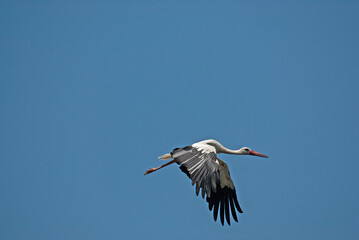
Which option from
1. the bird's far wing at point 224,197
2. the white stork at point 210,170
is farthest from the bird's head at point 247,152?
the bird's far wing at point 224,197

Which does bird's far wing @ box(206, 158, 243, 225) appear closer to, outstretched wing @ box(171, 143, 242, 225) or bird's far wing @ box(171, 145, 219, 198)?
outstretched wing @ box(171, 143, 242, 225)

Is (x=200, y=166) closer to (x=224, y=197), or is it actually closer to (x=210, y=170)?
(x=210, y=170)

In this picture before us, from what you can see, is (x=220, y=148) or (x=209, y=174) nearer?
(x=209, y=174)

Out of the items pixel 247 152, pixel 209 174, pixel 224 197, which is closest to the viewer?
pixel 209 174

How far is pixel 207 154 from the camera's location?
1027 cm

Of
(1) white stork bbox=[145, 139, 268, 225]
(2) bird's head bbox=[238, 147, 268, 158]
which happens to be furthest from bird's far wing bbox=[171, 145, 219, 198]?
(2) bird's head bbox=[238, 147, 268, 158]

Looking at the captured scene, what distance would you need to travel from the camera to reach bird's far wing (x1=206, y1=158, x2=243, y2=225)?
37.8ft

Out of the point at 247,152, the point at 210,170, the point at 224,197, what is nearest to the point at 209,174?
the point at 210,170

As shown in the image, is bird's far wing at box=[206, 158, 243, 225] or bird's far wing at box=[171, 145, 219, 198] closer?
bird's far wing at box=[171, 145, 219, 198]

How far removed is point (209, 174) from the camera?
→ 959 cm

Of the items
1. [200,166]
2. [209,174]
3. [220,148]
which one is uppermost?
[220,148]

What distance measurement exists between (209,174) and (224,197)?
2364 mm

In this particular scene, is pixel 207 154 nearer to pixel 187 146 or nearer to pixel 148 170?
pixel 187 146

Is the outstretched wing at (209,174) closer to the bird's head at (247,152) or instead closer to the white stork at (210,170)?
the white stork at (210,170)
